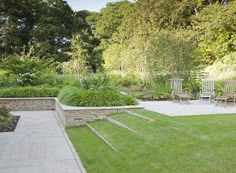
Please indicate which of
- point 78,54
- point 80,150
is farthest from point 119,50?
point 80,150

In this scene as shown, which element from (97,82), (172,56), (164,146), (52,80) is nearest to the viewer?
(164,146)

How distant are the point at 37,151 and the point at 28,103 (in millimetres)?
6518

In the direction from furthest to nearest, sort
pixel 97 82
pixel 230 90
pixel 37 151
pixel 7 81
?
pixel 7 81 → pixel 230 90 → pixel 97 82 → pixel 37 151

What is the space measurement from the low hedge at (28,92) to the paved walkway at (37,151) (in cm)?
352

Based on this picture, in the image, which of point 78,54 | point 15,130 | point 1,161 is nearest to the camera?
point 1,161

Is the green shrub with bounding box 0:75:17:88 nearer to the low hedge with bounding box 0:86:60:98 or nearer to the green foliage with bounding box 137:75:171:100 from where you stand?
the low hedge with bounding box 0:86:60:98

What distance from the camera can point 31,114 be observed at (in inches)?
443

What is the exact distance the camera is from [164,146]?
5.34 m

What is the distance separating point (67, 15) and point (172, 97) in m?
20.2

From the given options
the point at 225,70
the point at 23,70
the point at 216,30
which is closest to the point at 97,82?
the point at 23,70

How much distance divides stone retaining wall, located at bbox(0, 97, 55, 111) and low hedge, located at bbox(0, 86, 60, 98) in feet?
1.26

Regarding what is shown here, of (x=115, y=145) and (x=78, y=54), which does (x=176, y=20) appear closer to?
(x=78, y=54)

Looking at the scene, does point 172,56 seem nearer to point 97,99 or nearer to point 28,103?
point 97,99

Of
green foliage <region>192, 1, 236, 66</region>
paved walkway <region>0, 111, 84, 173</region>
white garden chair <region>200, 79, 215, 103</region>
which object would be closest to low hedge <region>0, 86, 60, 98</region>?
paved walkway <region>0, 111, 84, 173</region>
